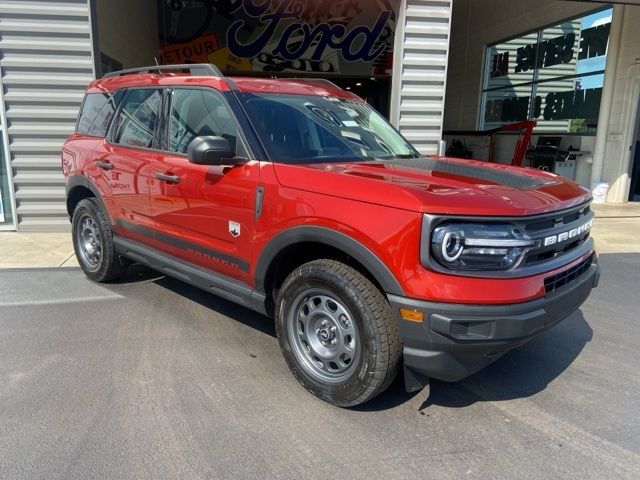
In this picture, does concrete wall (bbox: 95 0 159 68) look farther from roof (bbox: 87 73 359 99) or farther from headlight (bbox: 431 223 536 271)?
headlight (bbox: 431 223 536 271)

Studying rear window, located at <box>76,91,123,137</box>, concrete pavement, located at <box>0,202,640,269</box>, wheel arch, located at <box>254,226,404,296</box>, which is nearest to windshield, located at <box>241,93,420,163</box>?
wheel arch, located at <box>254,226,404,296</box>

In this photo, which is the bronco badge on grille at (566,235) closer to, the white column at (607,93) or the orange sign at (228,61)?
the white column at (607,93)

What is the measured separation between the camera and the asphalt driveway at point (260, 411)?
251 cm

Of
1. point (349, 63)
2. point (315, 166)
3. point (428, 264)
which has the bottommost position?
point (428, 264)

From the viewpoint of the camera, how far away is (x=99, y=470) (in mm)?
2443

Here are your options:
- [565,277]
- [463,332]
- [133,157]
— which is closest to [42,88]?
[133,157]

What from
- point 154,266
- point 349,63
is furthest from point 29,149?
point 349,63

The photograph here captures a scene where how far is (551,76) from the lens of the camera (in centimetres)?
1315

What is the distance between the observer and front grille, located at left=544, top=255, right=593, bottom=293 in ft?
8.78

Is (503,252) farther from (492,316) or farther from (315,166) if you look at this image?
(315,166)

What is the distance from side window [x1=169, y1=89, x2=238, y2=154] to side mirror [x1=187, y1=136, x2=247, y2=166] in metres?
0.15

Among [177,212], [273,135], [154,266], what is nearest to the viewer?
[273,135]

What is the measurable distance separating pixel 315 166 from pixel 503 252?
1272 millimetres

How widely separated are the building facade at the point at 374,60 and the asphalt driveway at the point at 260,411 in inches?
158
